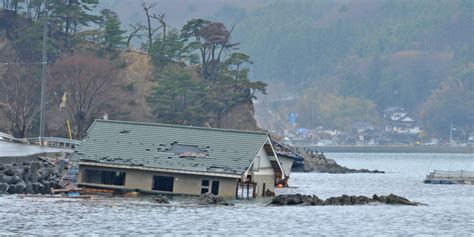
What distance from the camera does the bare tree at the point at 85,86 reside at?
121938 millimetres

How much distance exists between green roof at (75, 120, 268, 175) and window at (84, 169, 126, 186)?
1004 mm

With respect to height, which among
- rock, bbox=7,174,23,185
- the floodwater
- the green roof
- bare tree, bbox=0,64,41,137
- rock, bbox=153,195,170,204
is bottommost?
the floodwater

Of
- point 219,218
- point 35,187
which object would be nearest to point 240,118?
point 35,187

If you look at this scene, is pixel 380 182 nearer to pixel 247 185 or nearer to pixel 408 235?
pixel 247 185

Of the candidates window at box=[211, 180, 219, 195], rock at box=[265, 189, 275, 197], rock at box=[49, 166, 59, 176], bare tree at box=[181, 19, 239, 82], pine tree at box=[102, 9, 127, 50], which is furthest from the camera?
bare tree at box=[181, 19, 239, 82]

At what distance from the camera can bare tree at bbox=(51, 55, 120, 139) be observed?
400 feet

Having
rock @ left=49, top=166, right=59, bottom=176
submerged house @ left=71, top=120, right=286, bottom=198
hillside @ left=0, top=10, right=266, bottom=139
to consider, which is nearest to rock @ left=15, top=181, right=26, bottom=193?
submerged house @ left=71, top=120, right=286, bottom=198

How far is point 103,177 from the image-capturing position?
68875mm

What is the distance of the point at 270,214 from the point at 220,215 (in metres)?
2.83

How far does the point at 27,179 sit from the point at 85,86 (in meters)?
56.4

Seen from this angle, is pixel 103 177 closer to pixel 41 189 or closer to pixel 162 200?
pixel 41 189

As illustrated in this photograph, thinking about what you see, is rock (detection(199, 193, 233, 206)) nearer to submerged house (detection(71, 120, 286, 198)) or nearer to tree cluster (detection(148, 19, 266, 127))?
submerged house (detection(71, 120, 286, 198))

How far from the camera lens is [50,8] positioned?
5453 inches

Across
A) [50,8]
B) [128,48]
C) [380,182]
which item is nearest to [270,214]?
[380,182]
